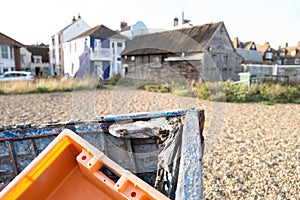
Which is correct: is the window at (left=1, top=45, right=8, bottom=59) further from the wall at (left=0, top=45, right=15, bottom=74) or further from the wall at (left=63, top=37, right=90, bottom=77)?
the wall at (left=63, top=37, right=90, bottom=77)

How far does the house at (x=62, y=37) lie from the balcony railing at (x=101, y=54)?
336 inches

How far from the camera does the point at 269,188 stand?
9.26 feet

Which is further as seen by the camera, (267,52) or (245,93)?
(267,52)

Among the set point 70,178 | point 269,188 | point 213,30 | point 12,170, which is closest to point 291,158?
point 269,188

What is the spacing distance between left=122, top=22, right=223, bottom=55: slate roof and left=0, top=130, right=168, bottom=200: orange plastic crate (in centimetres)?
1485

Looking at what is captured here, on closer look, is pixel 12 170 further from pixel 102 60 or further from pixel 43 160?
pixel 102 60

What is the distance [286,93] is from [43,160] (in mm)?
11043

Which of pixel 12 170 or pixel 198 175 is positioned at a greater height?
pixel 198 175

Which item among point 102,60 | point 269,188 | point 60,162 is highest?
point 102,60

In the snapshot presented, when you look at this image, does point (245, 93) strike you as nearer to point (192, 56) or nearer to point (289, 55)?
point (192, 56)

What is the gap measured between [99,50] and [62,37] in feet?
35.9

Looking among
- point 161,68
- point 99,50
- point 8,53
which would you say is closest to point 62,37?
point 8,53

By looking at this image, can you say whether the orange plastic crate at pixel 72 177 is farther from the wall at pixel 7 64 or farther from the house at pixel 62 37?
the house at pixel 62 37

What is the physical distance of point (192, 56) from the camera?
1568cm
